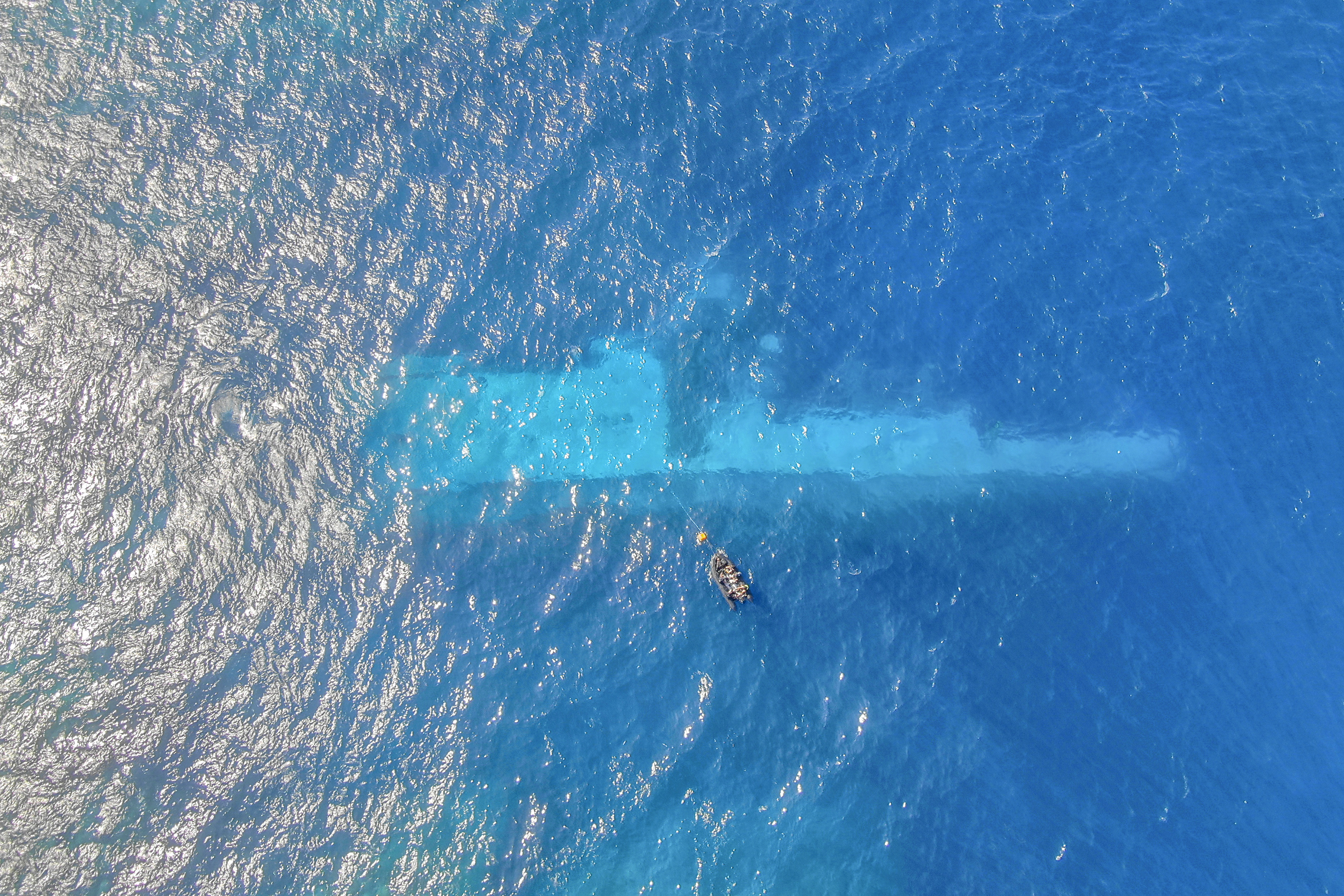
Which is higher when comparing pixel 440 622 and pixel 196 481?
pixel 196 481

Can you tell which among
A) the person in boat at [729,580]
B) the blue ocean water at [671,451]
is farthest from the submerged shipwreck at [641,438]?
the person in boat at [729,580]

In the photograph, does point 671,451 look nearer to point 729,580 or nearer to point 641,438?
point 641,438

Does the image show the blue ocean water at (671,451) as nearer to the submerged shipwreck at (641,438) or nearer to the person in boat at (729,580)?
the submerged shipwreck at (641,438)

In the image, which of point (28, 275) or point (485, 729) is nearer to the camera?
point (485, 729)

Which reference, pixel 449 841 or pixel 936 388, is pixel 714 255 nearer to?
pixel 936 388

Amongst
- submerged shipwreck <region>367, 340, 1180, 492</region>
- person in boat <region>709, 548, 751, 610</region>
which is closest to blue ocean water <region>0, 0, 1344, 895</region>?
submerged shipwreck <region>367, 340, 1180, 492</region>

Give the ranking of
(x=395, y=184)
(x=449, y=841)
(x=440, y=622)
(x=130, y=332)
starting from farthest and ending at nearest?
1. (x=395, y=184)
2. (x=130, y=332)
3. (x=440, y=622)
4. (x=449, y=841)

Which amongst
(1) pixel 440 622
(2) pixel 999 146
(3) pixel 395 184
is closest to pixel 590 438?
(1) pixel 440 622

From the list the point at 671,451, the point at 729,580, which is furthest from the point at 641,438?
the point at 729,580
